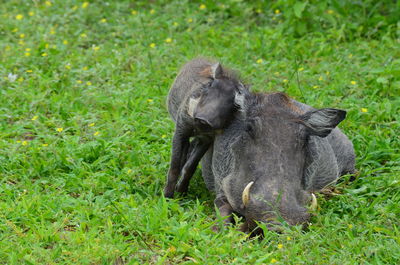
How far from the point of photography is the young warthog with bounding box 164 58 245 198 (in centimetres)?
491

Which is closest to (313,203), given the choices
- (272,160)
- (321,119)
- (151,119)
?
(272,160)

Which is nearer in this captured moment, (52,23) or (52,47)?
(52,47)

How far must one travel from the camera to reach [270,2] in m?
9.12

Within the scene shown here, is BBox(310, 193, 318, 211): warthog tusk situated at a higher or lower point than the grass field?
higher

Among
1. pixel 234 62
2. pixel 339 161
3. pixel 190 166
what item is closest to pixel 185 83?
pixel 190 166

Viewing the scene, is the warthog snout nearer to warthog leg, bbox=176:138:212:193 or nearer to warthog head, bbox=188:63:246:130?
warthog head, bbox=188:63:246:130

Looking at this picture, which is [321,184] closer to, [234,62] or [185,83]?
[185,83]

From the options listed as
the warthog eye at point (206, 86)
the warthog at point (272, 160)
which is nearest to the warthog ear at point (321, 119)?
the warthog at point (272, 160)

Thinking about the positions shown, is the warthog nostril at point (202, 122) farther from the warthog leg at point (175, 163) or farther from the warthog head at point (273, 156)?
the warthog leg at point (175, 163)

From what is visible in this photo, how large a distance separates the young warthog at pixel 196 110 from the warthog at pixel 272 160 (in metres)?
0.12

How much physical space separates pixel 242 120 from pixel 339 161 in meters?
1.03

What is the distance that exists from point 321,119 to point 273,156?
46 cm

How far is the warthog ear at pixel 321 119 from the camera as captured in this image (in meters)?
4.83

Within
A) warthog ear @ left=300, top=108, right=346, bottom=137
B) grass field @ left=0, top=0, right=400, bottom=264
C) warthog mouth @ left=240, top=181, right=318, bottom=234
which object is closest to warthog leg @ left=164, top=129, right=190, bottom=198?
grass field @ left=0, top=0, right=400, bottom=264
